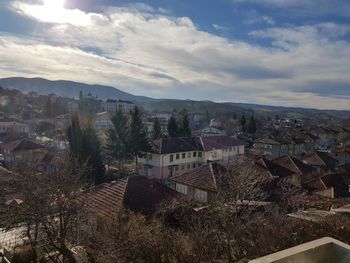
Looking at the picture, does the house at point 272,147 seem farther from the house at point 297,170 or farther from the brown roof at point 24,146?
the brown roof at point 24,146

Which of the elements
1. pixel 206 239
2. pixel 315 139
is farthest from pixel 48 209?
pixel 315 139

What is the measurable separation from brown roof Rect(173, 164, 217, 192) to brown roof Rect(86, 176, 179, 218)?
13.2ft

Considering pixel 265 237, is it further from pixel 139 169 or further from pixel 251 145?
pixel 251 145

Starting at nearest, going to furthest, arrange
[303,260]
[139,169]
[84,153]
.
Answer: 1. [303,260]
2. [84,153]
3. [139,169]

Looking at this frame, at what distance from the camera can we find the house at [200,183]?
1866 centimetres

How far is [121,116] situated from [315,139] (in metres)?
48.8

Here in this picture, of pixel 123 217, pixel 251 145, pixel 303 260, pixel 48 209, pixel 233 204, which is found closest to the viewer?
pixel 303 260

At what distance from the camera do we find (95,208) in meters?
13.1

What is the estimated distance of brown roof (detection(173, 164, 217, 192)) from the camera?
1880cm

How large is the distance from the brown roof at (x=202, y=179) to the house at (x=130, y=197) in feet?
13.2

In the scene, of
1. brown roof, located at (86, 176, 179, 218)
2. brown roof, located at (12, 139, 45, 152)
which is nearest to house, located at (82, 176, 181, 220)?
brown roof, located at (86, 176, 179, 218)

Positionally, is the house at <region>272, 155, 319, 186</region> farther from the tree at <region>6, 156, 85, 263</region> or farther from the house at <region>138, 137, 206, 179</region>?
the tree at <region>6, 156, 85, 263</region>

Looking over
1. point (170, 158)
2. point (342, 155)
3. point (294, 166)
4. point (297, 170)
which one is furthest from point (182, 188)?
point (342, 155)

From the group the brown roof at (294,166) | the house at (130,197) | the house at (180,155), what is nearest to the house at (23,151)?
the house at (180,155)
